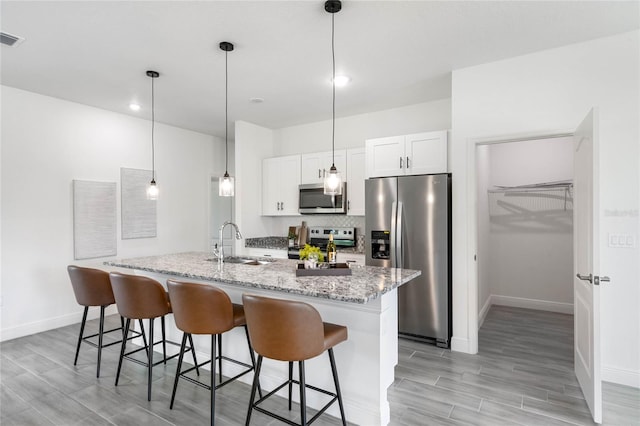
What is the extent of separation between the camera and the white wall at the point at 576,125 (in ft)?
8.93

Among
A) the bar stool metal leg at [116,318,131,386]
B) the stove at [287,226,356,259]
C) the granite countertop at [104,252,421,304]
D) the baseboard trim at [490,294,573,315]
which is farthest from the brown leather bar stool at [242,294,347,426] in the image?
the baseboard trim at [490,294,573,315]

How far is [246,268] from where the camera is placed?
285 cm

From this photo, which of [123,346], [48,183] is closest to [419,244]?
[123,346]

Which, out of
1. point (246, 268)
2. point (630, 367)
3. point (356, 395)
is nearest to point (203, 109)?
point (246, 268)

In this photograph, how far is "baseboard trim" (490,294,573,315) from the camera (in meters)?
4.66

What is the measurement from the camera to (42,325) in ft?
13.4

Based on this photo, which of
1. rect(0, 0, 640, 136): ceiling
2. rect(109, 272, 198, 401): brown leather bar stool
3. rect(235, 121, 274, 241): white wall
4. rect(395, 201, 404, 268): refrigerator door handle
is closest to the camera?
rect(0, 0, 640, 136): ceiling

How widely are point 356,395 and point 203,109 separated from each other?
12.6ft

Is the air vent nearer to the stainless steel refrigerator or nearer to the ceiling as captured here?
the ceiling

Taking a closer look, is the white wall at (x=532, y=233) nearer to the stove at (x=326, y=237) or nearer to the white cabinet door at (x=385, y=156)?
the white cabinet door at (x=385, y=156)

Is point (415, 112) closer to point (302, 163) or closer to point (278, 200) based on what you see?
point (302, 163)

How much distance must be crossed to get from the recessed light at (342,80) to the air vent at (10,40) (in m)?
2.62

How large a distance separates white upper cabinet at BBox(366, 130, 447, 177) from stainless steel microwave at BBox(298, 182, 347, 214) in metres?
0.70

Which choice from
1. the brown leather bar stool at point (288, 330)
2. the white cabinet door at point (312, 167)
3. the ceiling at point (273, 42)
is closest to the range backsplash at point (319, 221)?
the white cabinet door at point (312, 167)
